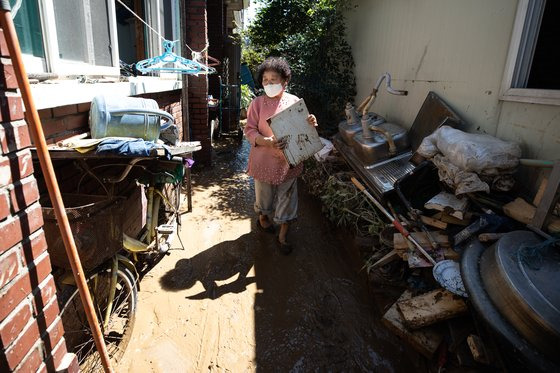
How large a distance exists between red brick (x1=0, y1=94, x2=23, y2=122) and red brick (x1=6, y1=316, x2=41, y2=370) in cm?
75

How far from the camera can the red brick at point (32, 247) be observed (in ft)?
3.92

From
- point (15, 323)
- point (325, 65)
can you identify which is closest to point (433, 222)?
point (15, 323)

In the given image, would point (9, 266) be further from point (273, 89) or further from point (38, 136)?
point (273, 89)

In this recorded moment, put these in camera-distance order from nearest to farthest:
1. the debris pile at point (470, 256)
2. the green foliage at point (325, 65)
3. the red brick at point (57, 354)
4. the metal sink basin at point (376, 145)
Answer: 1. the red brick at point (57, 354)
2. the debris pile at point (470, 256)
3. the metal sink basin at point (376, 145)
4. the green foliage at point (325, 65)

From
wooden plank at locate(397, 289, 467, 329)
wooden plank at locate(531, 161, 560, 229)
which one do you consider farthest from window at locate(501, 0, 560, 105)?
wooden plank at locate(397, 289, 467, 329)

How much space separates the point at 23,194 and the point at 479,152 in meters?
2.91

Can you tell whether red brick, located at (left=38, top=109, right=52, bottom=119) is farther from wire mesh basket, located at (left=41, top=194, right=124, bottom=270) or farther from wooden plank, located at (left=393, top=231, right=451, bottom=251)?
wooden plank, located at (left=393, top=231, right=451, bottom=251)

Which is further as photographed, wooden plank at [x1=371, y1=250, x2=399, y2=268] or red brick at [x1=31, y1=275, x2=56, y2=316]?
wooden plank at [x1=371, y1=250, x2=399, y2=268]

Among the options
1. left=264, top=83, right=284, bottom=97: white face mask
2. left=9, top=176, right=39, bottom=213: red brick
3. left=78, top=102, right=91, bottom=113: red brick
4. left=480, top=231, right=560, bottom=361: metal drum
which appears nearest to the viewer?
left=9, top=176, right=39, bottom=213: red brick

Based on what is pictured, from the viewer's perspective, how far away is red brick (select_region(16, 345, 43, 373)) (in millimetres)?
1185

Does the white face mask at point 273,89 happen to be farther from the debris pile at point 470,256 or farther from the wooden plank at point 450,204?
the wooden plank at point 450,204

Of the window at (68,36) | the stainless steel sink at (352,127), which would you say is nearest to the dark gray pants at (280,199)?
the stainless steel sink at (352,127)

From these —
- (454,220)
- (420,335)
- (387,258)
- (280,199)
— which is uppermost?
(454,220)

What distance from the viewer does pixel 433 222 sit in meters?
2.88
